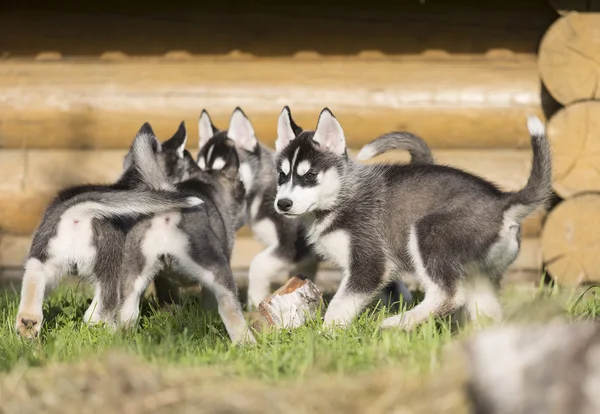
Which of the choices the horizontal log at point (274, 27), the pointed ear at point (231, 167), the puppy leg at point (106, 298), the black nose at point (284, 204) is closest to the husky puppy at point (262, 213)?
the pointed ear at point (231, 167)

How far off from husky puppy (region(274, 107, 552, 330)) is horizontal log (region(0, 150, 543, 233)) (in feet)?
6.36

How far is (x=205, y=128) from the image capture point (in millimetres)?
7121

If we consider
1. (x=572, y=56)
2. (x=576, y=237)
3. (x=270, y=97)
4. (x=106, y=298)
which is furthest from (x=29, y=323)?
(x=572, y=56)

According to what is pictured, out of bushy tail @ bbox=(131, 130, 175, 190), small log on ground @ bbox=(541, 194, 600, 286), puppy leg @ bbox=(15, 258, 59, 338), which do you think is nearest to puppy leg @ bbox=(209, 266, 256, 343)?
bushy tail @ bbox=(131, 130, 175, 190)

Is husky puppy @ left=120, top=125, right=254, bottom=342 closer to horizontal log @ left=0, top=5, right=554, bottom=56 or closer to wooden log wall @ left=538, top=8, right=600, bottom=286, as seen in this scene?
horizontal log @ left=0, top=5, right=554, bottom=56

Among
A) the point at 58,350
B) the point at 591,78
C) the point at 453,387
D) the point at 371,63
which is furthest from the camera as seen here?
the point at 371,63

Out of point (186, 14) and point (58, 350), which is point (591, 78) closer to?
point (186, 14)

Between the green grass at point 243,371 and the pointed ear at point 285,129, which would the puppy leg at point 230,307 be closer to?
the green grass at point 243,371

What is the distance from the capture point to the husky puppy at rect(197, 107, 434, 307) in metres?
6.62

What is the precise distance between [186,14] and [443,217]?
151 inches

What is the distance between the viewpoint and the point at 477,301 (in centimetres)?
508

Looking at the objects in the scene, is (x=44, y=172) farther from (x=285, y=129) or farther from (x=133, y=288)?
(x=133, y=288)

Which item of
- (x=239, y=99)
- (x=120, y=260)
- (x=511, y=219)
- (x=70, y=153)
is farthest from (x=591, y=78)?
(x=70, y=153)

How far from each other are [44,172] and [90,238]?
2.99m
